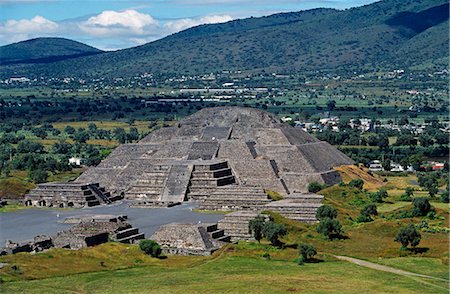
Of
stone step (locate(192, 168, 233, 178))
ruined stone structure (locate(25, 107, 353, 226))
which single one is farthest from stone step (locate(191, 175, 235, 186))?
stone step (locate(192, 168, 233, 178))

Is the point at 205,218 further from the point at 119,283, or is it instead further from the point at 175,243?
the point at 119,283

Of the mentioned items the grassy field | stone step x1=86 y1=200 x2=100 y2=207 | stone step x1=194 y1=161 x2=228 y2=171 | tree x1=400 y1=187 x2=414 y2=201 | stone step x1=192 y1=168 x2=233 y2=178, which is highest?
stone step x1=194 y1=161 x2=228 y2=171

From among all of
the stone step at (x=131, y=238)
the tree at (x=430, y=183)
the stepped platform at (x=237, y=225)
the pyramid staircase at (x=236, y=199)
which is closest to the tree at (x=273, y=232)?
the stepped platform at (x=237, y=225)

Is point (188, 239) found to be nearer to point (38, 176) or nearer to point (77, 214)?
point (77, 214)

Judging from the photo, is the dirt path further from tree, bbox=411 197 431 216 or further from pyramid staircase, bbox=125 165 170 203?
pyramid staircase, bbox=125 165 170 203

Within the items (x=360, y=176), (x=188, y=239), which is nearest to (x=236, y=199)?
(x=188, y=239)
